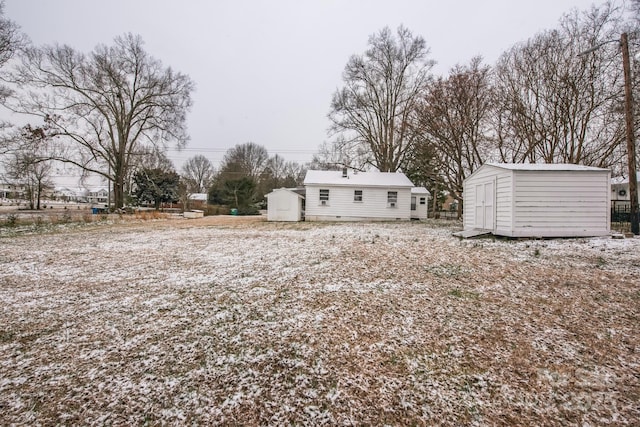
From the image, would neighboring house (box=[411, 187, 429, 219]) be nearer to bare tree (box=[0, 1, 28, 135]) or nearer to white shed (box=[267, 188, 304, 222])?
white shed (box=[267, 188, 304, 222])

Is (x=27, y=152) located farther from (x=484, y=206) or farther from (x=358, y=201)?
(x=484, y=206)

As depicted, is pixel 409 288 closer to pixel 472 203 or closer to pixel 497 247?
pixel 497 247

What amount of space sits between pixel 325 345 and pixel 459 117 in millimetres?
15489

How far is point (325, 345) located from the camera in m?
2.93

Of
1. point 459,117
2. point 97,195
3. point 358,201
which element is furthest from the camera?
point 97,195

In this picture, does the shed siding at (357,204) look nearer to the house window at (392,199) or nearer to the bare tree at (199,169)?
the house window at (392,199)

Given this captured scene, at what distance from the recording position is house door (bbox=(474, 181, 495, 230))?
33.3 ft

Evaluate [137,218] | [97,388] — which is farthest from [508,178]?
[137,218]

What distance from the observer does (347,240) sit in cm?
935

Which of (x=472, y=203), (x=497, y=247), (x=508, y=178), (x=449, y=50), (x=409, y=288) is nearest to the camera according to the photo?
(x=409, y=288)

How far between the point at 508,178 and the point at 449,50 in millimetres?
17945

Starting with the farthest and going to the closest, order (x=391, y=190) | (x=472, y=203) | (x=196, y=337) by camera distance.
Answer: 1. (x=391, y=190)
2. (x=472, y=203)
3. (x=196, y=337)

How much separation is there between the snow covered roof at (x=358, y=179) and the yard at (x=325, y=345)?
14.0 metres

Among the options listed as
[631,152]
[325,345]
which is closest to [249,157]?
[631,152]
